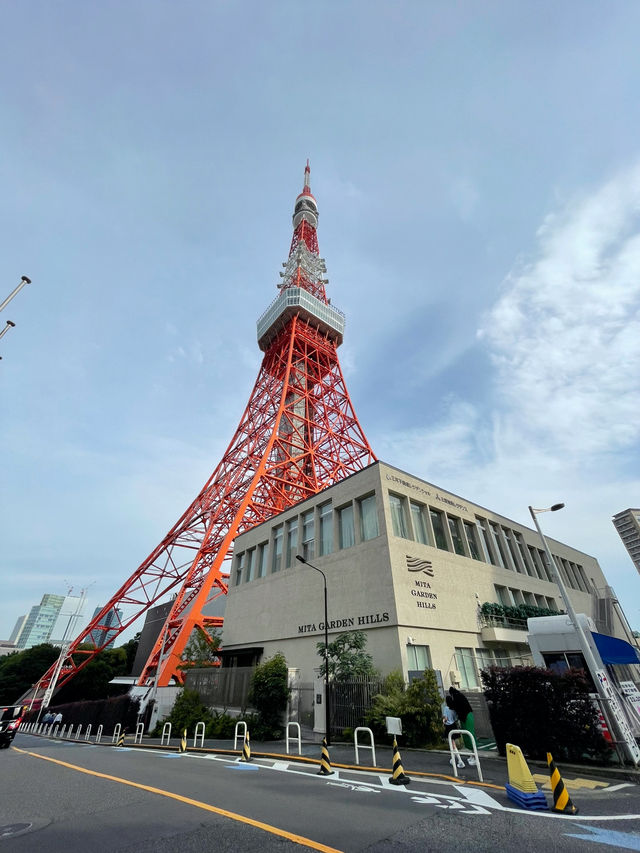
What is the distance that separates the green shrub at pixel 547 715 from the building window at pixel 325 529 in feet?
36.0

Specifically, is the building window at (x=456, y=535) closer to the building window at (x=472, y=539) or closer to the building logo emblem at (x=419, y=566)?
the building window at (x=472, y=539)

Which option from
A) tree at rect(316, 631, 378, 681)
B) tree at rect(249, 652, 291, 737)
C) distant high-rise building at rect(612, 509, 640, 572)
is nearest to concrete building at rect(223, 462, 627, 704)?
tree at rect(316, 631, 378, 681)

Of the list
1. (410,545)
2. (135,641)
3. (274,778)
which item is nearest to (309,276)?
(410,545)

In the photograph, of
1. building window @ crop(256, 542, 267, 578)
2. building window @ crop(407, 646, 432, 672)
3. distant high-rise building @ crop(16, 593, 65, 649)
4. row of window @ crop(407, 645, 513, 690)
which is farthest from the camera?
distant high-rise building @ crop(16, 593, 65, 649)

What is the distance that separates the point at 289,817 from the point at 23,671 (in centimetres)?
7486

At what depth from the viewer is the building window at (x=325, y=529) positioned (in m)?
20.9

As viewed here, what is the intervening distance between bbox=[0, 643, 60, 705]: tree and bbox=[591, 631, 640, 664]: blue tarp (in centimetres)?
7188

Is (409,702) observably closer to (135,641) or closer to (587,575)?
(587,575)

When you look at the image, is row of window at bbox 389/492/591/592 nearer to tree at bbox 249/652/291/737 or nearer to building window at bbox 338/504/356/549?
building window at bbox 338/504/356/549

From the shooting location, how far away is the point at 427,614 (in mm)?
17047

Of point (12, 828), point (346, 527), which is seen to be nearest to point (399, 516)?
point (346, 527)

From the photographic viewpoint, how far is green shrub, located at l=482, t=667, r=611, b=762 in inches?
370

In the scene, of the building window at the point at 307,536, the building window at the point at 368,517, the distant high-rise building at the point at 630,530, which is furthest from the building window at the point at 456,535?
the distant high-rise building at the point at 630,530

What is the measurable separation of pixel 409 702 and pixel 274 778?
5.97 meters
